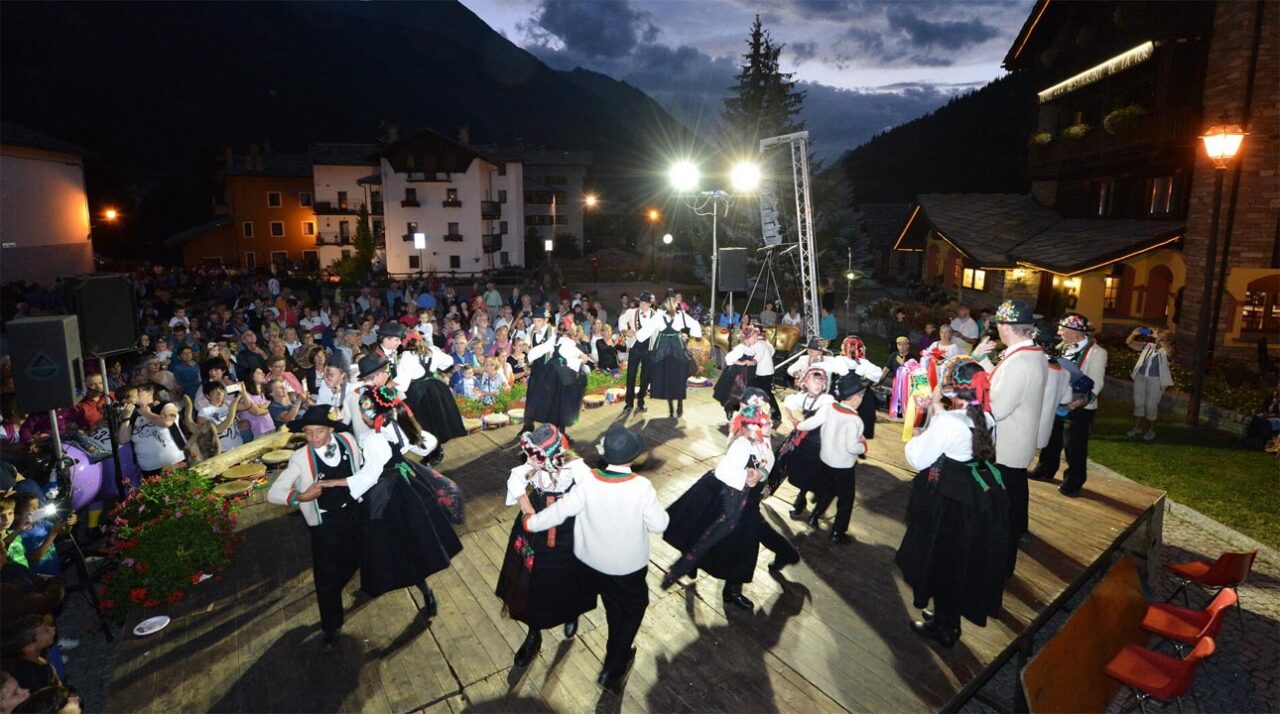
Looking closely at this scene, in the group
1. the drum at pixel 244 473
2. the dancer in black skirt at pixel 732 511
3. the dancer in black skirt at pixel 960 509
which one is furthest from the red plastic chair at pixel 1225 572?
the drum at pixel 244 473

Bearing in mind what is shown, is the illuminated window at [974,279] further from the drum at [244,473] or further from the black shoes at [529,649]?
the drum at [244,473]

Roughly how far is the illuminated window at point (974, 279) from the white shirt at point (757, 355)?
17626 mm

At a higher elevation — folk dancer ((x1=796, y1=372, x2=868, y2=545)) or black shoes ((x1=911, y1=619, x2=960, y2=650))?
folk dancer ((x1=796, y1=372, x2=868, y2=545))

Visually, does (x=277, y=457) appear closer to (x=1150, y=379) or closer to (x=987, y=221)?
(x=1150, y=379)

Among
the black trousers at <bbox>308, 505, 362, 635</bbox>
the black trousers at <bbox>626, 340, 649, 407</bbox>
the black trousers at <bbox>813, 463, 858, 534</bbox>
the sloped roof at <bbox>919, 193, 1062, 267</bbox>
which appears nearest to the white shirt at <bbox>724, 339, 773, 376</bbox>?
the black trousers at <bbox>626, 340, 649, 407</bbox>

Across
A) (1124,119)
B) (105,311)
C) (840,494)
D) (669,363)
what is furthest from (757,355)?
(1124,119)

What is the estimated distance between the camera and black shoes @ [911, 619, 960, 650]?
16.2ft

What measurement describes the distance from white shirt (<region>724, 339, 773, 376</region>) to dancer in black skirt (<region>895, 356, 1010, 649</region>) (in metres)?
4.23

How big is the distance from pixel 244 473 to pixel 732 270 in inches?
359

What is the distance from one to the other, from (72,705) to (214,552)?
230cm

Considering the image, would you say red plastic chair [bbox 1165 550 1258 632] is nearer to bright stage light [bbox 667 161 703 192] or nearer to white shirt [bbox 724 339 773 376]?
white shirt [bbox 724 339 773 376]

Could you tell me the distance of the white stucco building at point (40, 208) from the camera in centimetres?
2233

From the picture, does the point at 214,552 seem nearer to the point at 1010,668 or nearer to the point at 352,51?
the point at 1010,668

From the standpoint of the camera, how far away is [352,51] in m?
148
